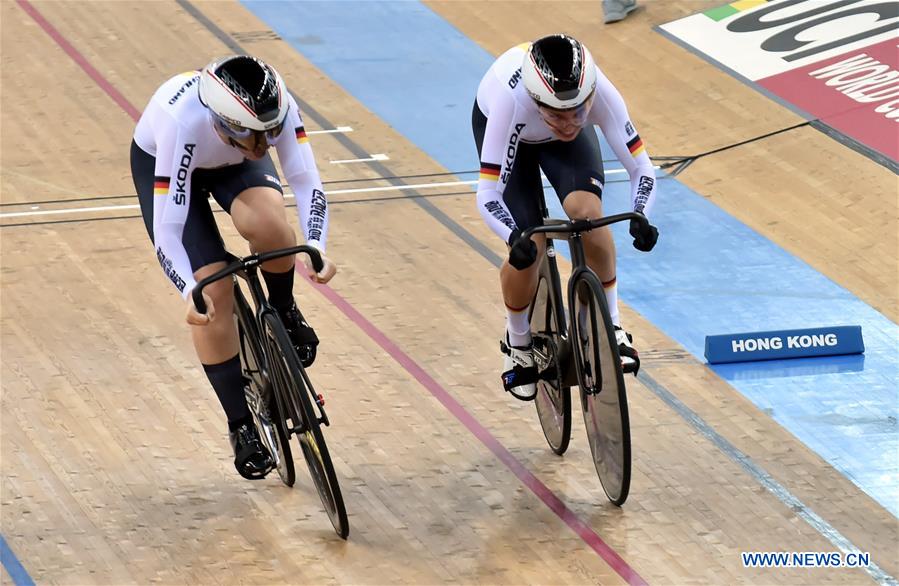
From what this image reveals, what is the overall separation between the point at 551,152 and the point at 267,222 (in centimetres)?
92

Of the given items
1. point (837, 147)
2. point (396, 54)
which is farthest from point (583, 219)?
point (396, 54)

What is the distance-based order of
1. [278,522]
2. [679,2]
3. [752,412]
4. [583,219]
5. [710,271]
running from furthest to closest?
[679,2], [710,271], [752,412], [278,522], [583,219]

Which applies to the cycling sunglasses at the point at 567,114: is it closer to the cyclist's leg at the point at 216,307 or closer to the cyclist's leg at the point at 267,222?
the cyclist's leg at the point at 267,222

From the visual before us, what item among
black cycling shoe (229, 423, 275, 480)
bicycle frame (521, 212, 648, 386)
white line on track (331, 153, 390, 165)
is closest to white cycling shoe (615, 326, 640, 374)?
bicycle frame (521, 212, 648, 386)

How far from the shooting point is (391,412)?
5219 millimetres

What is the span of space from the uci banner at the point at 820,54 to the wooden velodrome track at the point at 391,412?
0.19 metres

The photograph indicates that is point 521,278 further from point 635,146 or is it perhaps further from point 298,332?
point 298,332

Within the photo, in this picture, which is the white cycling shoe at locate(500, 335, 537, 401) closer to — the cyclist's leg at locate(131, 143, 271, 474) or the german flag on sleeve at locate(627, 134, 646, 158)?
the german flag on sleeve at locate(627, 134, 646, 158)

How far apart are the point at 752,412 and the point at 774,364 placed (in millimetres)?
415

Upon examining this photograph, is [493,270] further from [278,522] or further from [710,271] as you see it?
[278,522]

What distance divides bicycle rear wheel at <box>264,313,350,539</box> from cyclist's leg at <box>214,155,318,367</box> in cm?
19

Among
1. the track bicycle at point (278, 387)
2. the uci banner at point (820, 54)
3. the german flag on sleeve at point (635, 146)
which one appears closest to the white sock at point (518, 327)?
the german flag on sleeve at point (635, 146)

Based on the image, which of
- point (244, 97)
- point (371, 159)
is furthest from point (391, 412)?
point (371, 159)

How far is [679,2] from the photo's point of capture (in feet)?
29.7
